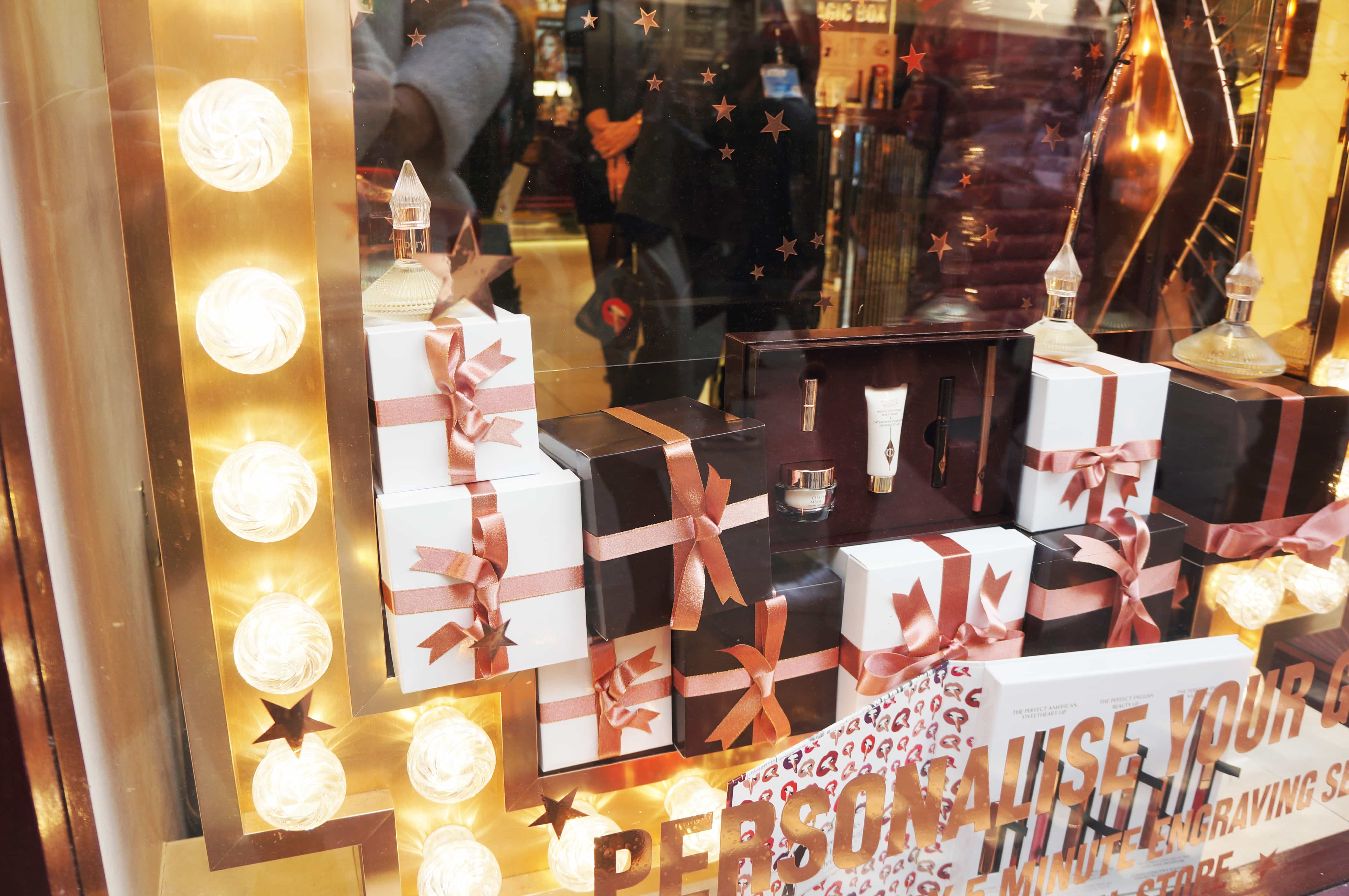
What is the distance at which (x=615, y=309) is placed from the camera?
89 cm

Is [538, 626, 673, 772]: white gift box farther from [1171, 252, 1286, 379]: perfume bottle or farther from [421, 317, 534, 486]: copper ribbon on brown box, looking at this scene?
[1171, 252, 1286, 379]: perfume bottle

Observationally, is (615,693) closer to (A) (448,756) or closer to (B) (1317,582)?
(A) (448,756)

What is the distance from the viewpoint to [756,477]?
77cm

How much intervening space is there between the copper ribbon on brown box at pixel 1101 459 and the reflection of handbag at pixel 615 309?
41cm

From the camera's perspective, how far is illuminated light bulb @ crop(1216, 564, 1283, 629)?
1.03 metres

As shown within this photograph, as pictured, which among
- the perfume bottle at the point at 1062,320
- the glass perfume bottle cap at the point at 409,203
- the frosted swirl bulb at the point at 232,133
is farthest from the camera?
the perfume bottle at the point at 1062,320

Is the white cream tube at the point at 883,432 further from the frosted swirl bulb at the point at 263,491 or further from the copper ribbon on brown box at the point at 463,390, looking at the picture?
the frosted swirl bulb at the point at 263,491

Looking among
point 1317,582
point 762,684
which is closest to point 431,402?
point 762,684

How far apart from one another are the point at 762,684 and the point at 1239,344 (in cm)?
66

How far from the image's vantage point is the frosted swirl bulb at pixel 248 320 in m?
0.64

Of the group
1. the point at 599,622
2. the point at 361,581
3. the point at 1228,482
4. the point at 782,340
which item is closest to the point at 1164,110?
the point at 1228,482

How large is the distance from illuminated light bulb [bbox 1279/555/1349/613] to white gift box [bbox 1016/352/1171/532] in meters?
0.25

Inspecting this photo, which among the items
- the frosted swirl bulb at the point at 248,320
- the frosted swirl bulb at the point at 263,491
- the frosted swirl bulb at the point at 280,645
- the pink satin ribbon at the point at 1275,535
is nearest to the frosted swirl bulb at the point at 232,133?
the frosted swirl bulb at the point at 248,320

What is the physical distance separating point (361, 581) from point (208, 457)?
15 centimetres
